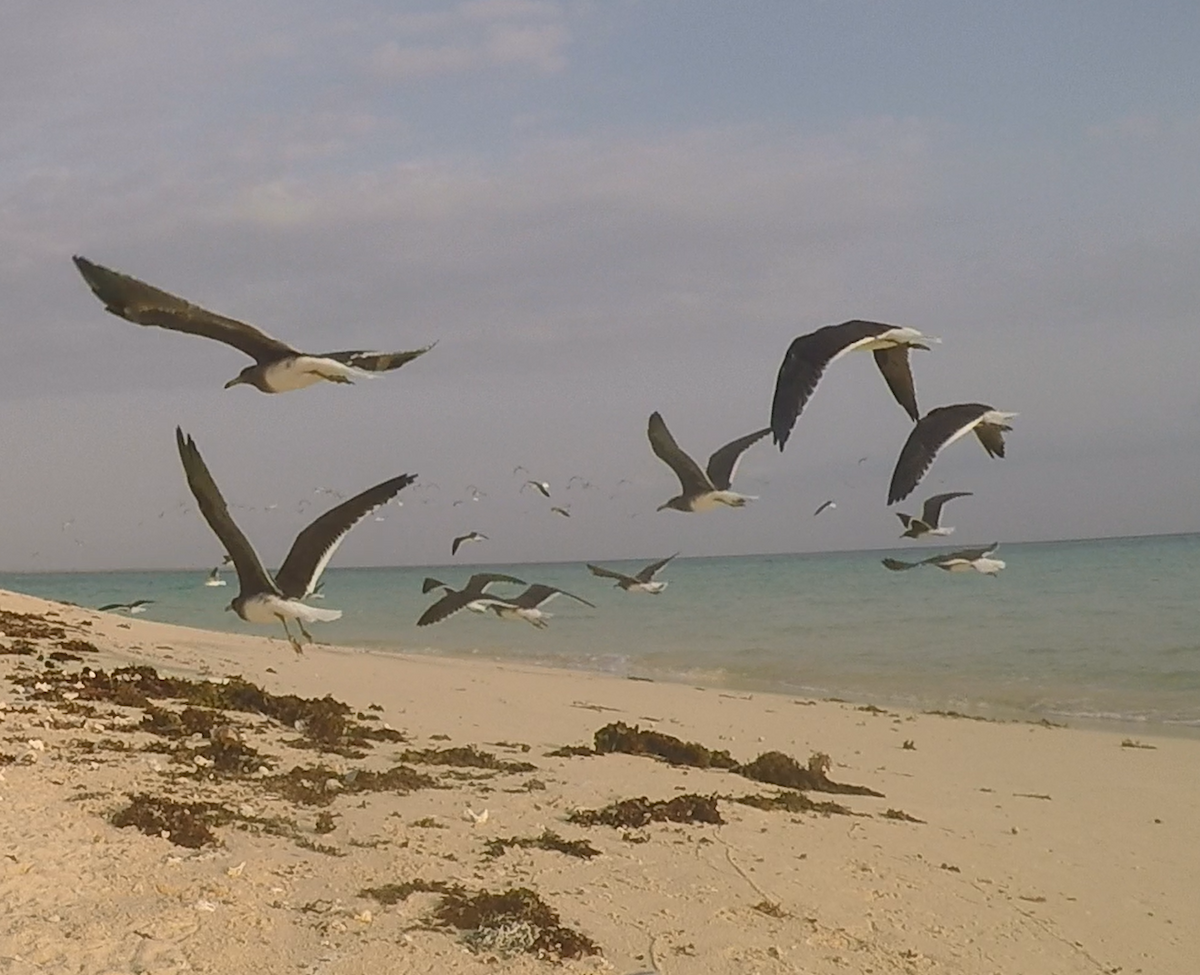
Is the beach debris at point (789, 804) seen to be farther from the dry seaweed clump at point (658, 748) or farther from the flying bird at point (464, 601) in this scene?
the flying bird at point (464, 601)

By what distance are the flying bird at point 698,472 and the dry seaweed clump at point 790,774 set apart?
6.43 feet

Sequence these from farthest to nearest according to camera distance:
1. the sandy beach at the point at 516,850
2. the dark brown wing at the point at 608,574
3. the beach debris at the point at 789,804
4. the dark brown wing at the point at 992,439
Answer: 1. the dark brown wing at the point at 608,574
2. the beach debris at the point at 789,804
3. the dark brown wing at the point at 992,439
4. the sandy beach at the point at 516,850

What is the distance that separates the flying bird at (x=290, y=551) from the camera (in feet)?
18.6

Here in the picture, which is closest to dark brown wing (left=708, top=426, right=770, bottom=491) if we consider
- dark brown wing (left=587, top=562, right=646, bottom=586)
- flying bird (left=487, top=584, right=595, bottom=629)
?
flying bird (left=487, top=584, right=595, bottom=629)

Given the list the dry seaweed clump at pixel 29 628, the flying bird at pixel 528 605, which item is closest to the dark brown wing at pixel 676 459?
the flying bird at pixel 528 605

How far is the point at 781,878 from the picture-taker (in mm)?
6273

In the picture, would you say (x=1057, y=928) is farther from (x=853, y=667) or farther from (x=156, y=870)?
(x=853, y=667)

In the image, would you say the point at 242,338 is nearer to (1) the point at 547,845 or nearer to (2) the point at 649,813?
(1) the point at 547,845

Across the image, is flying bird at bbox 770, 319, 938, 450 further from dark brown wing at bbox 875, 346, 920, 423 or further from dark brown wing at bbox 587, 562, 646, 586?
dark brown wing at bbox 587, 562, 646, 586

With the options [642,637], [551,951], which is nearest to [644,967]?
[551,951]

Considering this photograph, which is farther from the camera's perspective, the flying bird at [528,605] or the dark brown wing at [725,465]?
the flying bird at [528,605]

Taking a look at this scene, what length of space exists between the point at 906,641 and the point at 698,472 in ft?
54.2

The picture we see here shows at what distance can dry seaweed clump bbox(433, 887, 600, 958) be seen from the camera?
191 inches

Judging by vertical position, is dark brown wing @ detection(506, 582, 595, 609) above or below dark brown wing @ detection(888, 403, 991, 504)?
below
